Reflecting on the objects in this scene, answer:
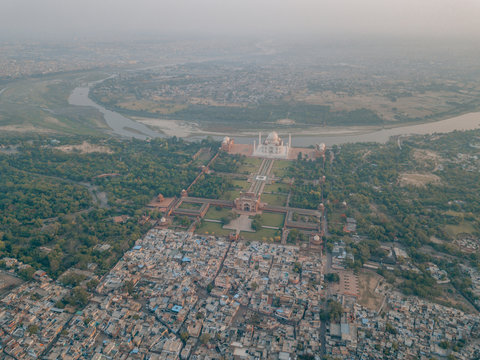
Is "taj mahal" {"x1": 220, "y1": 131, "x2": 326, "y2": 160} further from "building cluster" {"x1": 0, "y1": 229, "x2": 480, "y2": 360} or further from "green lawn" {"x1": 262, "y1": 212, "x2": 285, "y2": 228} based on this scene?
"building cluster" {"x1": 0, "y1": 229, "x2": 480, "y2": 360}

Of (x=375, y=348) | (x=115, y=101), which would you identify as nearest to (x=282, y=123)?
(x=115, y=101)

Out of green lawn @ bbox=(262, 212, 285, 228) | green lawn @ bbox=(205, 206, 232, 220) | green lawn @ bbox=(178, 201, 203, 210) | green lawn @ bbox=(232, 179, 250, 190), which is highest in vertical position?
green lawn @ bbox=(232, 179, 250, 190)

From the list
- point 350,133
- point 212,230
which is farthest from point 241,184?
point 350,133

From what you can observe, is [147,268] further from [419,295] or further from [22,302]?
[419,295]

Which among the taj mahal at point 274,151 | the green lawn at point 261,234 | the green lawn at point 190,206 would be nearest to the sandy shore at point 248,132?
the taj mahal at point 274,151

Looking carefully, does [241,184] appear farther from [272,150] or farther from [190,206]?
[272,150]

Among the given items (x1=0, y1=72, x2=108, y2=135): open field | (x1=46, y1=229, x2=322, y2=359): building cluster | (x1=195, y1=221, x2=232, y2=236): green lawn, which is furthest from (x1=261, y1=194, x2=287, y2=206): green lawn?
(x1=0, y1=72, x2=108, y2=135): open field
